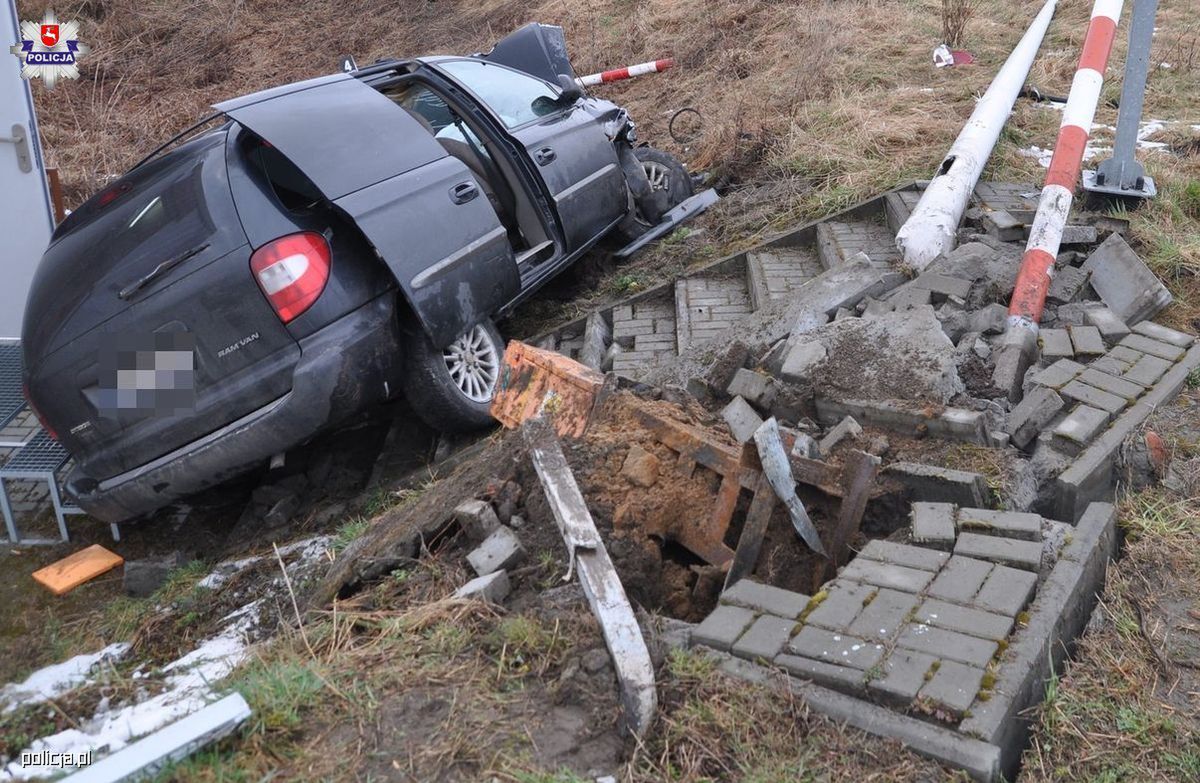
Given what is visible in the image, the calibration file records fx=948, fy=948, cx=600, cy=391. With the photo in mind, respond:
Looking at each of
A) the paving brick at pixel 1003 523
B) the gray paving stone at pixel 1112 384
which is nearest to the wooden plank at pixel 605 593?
the paving brick at pixel 1003 523

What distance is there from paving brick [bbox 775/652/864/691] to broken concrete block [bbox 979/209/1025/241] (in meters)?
3.90

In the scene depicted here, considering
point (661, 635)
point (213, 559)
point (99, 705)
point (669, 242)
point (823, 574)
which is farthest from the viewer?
point (669, 242)

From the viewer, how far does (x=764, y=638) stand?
9.04 feet

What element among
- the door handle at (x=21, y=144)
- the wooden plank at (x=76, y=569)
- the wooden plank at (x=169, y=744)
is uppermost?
the door handle at (x=21, y=144)

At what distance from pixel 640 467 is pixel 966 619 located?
1.25m

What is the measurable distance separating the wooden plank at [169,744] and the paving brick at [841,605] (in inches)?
64.3

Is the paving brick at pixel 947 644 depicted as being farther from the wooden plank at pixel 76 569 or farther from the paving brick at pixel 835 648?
the wooden plank at pixel 76 569

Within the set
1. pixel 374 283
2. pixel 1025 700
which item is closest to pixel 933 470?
pixel 1025 700

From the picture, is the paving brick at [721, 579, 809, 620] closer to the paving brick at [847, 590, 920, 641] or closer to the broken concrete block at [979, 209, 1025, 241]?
the paving brick at [847, 590, 920, 641]

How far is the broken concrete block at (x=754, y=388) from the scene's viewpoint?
4.20m

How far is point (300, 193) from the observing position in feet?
16.0

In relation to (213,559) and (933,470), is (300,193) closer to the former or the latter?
(213,559)

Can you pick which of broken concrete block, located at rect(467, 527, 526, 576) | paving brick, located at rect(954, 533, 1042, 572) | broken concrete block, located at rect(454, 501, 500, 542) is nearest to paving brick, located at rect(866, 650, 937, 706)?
paving brick, located at rect(954, 533, 1042, 572)

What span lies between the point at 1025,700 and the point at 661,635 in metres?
1.03
